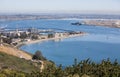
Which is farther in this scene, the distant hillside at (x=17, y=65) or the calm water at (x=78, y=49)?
the calm water at (x=78, y=49)

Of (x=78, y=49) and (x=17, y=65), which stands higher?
(x=17, y=65)

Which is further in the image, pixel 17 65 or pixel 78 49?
pixel 78 49

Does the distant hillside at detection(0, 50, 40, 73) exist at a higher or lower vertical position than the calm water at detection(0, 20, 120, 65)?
higher

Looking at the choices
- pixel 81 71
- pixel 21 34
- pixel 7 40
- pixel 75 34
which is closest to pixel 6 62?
pixel 81 71

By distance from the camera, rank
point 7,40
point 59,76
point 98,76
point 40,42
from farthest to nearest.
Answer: point 40,42
point 7,40
point 98,76
point 59,76

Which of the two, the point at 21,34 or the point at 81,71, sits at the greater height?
the point at 81,71

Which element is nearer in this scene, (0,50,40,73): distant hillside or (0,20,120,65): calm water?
(0,50,40,73): distant hillside

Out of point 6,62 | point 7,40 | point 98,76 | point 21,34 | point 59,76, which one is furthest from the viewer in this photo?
point 21,34

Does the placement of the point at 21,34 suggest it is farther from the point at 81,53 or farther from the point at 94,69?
the point at 94,69

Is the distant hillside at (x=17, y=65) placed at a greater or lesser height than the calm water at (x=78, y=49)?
greater

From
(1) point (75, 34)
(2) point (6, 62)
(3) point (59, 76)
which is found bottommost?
(1) point (75, 34)

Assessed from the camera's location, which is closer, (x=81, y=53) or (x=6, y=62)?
(x=6, y=62)
